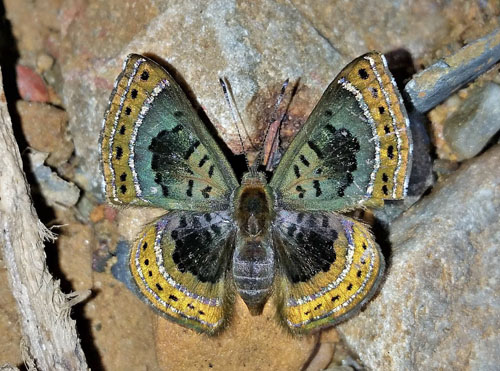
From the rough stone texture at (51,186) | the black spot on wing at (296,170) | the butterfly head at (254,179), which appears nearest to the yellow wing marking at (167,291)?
the butterfly head at (254,179)

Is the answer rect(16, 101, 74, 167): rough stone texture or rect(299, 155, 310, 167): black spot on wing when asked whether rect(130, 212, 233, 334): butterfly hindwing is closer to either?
rect(299, 155, 310, 167): black spot on wing

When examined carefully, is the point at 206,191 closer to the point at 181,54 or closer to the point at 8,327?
the point at 181,54

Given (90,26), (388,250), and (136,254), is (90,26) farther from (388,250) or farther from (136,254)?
(388,250)

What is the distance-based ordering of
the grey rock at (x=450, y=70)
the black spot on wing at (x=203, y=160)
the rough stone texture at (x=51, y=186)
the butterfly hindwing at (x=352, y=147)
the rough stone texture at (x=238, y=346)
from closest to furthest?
1. the butterfly hindwing at (x=352, y=147)
2. the black spot on wing at (x=203, y=160)
3. the rough stone texture at (x=238, y=346)
4. the grey rock at (x=450, y=70)
5. the rough stone texture at (x=51, y=186)

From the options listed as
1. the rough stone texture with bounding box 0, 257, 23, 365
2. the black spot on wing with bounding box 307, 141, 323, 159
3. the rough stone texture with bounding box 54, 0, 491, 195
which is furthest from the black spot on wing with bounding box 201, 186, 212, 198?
the rough stone texture with bounding box 0, 257, 23, 365

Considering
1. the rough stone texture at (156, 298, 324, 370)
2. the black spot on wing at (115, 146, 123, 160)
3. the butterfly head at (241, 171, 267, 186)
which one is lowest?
the rough stone texture at (156, 298, 324, 370)

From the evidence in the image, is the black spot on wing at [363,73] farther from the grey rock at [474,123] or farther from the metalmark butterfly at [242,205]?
the grey rock at [474,123]

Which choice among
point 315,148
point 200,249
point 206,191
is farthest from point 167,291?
point 315,148
